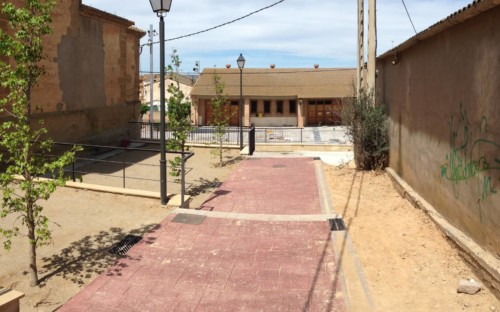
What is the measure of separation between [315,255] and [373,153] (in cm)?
797

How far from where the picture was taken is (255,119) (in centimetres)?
3956

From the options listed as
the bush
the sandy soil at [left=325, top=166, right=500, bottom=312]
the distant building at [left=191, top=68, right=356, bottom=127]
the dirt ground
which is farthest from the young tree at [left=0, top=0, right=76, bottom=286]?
the distant building at [left=191, top=68, right=356, bottom=127]

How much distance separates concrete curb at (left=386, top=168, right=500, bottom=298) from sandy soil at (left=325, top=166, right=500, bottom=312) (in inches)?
5.2

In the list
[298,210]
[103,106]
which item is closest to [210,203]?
[298,210]

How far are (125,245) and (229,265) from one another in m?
1.91

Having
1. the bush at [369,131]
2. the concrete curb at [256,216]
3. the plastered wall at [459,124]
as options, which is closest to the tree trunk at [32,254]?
the concrete curb at [256,216]

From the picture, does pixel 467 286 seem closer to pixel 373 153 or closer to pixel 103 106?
pixel 373 153

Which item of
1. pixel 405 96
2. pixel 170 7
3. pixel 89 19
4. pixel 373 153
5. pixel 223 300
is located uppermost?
pixel 89 19

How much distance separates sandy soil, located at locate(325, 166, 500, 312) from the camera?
215 inches

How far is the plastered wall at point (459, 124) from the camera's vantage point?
5926 mm

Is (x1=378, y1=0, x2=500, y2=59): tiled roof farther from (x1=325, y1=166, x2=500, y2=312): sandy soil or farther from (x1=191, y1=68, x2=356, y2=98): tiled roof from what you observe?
(x1=191, y1=68, x2=356, y2=98): tiled roof

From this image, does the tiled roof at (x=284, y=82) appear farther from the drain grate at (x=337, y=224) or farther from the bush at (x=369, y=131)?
the drain grate at (x=337, y=224)

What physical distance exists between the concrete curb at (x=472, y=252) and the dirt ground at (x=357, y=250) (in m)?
0.15

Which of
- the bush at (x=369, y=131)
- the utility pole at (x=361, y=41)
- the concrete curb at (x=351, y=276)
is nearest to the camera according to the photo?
the concrete curb at (x=351, y=276)
